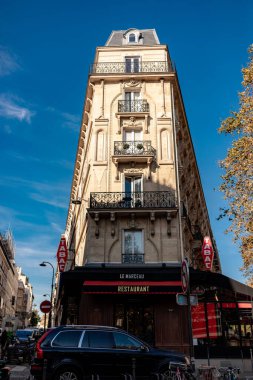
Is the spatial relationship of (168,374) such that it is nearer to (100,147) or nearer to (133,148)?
(133,148)

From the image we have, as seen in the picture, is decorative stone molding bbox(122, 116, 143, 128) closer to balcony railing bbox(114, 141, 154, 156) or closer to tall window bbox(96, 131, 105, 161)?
balcony railing bbox(114, 141, 154, 156)

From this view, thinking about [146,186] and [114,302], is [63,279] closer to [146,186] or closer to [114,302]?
[114,302]

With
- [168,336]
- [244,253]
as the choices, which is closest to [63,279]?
[168,336]

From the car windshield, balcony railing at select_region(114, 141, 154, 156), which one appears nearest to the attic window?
balcony railing at select_region(114, 141, 154, 156)

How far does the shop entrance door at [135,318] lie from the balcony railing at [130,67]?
14.2 meters

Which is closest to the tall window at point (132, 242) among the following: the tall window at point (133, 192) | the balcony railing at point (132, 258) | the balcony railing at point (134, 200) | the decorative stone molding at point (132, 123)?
the balcony railing at point (132, 258)

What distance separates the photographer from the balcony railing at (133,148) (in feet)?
68.9

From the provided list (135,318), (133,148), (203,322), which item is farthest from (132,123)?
(203,322)

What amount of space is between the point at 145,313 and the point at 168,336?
150 centimetres

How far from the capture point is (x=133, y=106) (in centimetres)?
2272

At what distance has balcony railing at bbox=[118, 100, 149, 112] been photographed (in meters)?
22.5

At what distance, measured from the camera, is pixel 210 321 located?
17328 mm

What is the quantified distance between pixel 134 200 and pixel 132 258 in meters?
3.09

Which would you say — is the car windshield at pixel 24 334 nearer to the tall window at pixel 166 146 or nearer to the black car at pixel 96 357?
the tall window at pixel 166 146
